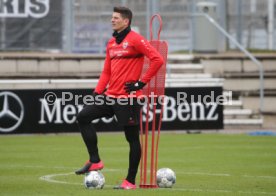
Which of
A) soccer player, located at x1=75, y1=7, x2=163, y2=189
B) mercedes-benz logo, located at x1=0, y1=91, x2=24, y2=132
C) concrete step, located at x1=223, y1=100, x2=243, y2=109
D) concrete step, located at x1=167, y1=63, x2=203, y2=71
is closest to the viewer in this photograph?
soccer player, located at x1=75, y1=7, x2=163, y2=189

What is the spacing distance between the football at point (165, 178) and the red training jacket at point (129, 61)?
41.3 inches

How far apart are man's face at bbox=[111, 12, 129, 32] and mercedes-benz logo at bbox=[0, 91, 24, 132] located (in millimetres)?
11058

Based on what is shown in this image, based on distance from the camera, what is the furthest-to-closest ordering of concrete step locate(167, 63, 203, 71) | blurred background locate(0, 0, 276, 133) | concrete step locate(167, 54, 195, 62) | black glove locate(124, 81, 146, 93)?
concrete step locate(167, 54, 195, 62)
concrete step locate(167, 63, 203, 71)
blurred background locate(0, 0, 276, 133)
black glove locate(124, 81, 146, 93)

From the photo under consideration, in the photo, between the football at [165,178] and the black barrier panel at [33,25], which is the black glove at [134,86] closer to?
the football at [165,178]

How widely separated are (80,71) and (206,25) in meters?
4.08

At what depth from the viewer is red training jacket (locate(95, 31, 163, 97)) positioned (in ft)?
37.8

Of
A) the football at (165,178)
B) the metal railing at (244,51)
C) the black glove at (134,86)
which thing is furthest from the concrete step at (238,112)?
the black glove at (134,86)

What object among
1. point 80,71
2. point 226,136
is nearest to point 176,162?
point 226,136

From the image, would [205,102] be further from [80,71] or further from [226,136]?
[80,71]

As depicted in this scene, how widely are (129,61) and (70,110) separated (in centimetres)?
1116

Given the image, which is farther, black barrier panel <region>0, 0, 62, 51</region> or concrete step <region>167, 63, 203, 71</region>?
concrete step <region>167, 63, 203, 71</region>

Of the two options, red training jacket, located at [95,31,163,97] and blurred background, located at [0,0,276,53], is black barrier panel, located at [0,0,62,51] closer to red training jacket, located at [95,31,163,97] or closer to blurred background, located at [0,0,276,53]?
blurred background, located at [0,0,276,53]

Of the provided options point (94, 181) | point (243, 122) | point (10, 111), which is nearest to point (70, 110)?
point (10, 111)

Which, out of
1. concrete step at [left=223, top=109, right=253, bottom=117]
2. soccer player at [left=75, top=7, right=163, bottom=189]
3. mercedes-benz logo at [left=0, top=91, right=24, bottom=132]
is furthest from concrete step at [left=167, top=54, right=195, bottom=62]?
soccer player at [left=75, top=7, right=163, bottom=189]
